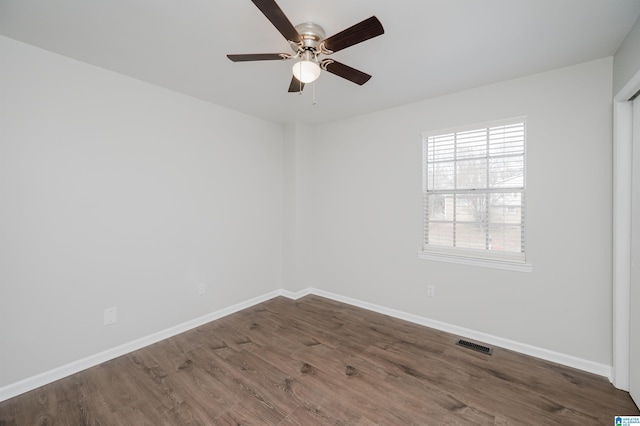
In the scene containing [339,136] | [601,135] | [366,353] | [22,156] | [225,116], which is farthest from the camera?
[339,136]

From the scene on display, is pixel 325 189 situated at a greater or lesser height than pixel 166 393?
greater

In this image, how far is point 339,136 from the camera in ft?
13.4

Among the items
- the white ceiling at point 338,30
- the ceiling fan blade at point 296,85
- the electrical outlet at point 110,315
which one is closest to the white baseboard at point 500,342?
the white ceiling at point 338,30

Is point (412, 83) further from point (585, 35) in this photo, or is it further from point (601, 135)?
point (601, 135)

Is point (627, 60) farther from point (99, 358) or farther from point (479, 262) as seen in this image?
point (99, 358)

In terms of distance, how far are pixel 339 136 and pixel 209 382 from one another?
3318 millimetres

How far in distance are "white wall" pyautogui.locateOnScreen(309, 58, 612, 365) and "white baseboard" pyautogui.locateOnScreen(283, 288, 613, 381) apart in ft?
0.15

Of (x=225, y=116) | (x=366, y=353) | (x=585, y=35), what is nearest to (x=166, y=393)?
(x=366, y=353)

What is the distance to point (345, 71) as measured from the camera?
2.06 m

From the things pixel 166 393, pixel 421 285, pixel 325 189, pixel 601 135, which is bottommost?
Answer: pixel 166 393

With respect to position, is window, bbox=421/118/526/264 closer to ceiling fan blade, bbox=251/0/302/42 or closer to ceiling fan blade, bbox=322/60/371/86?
ceiling fan blade, bbox=322/60/371/86

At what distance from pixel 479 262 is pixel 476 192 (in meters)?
0.74

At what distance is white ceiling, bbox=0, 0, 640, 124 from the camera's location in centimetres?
175

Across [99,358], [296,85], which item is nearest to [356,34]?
[296,85]
